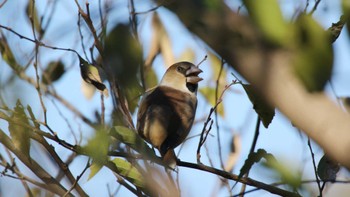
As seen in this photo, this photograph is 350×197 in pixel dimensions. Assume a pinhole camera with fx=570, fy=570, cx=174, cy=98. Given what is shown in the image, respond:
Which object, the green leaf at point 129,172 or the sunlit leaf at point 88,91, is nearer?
the green leaf at point 129,172

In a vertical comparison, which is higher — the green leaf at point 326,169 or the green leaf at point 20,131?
the green leaf at point 326,169

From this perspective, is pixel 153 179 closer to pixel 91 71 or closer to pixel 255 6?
pixel 91 71

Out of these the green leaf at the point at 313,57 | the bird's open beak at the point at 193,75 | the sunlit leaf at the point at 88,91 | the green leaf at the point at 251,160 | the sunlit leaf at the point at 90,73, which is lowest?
the green leaf at the point at 313,57

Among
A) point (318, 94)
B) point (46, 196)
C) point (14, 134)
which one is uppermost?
point (14, 134)

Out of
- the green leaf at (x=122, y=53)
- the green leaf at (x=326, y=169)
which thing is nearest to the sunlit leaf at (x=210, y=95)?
the green leaf at (x=326, y=169)

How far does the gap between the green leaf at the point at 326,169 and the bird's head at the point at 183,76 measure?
221cm

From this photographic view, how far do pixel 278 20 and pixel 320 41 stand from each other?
0.21 ft

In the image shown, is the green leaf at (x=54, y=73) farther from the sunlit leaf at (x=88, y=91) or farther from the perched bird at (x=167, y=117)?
the perched bird at (x=167, y=117)

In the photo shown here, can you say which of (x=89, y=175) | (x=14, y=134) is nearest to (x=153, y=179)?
(x=89, y=175)

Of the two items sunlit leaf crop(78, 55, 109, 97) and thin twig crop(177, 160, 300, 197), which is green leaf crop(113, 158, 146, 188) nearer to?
thin twig crop(177, 160, 300, 197)

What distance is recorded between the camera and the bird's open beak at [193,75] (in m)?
4.59

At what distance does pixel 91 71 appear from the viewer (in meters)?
2.71

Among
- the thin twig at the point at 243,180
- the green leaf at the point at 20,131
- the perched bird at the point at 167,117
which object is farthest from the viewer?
the perched bird at the point at 167,117

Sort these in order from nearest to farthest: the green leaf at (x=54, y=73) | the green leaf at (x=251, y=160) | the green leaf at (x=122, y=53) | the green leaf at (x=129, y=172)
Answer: the green leaf at (x=122, y=53)
the green leaf at (x=251, y=160)
the green leaf at (x=129, y=172)
the green leaf at (x=54, y=73)
